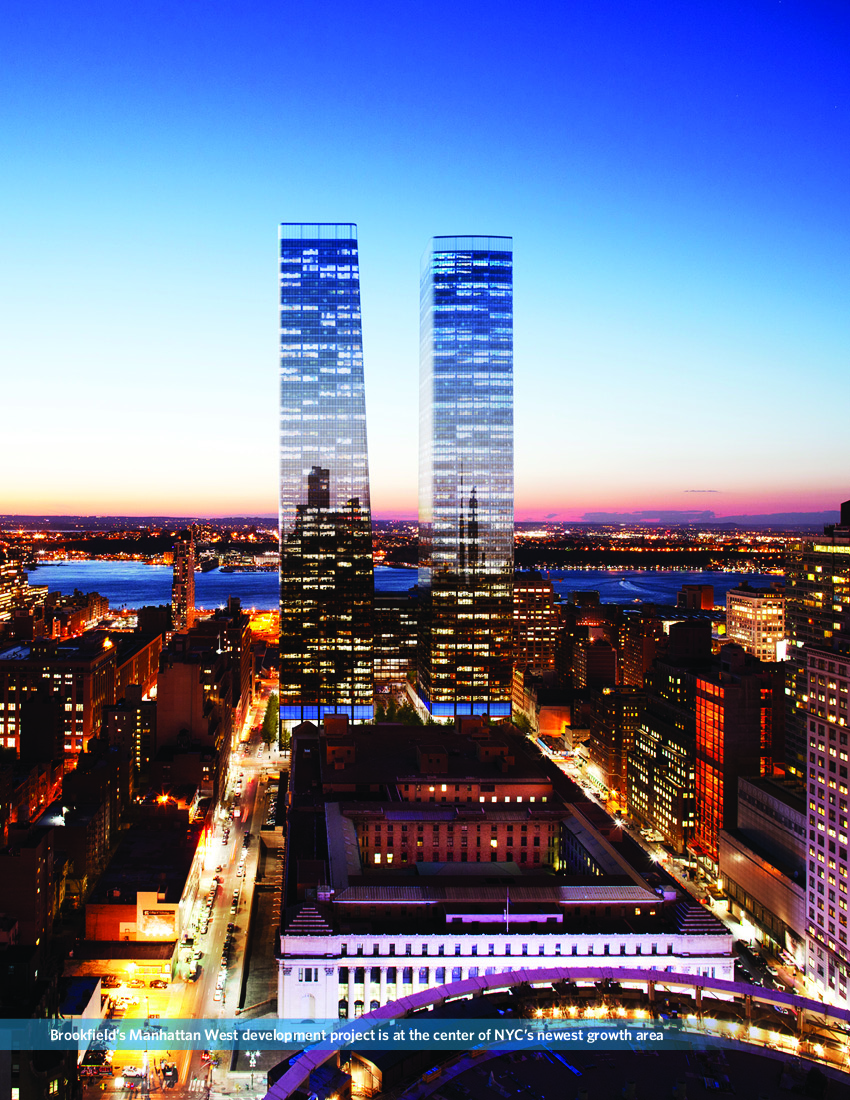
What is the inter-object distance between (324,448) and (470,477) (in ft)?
36.3

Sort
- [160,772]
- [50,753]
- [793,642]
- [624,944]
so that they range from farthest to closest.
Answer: [50,753]
[793,642]
[160,772]
[624,944]

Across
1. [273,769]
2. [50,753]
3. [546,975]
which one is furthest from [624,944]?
[50,753]

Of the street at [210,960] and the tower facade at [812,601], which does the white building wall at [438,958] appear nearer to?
the street at [210,960]

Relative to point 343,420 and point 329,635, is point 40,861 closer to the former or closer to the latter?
point 329,635

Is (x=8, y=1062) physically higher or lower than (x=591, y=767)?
higher

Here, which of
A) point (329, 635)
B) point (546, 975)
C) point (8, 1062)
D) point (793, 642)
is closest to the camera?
point (546, 975)

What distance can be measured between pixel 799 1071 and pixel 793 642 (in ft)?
138

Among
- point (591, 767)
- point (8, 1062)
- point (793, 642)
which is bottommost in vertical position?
point (591, 767)

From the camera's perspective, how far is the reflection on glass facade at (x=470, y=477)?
64.6 meters

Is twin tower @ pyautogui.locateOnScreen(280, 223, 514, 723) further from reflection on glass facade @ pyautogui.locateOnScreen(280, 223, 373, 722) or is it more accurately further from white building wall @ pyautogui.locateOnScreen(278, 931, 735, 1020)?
white building wall @ pyautogui.locateOnScreen(278, 931, 735, 1020)

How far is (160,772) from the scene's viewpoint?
45812mm

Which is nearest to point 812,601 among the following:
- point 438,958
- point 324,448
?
point 438,958

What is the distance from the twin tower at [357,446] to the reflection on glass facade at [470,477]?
0.34 feet

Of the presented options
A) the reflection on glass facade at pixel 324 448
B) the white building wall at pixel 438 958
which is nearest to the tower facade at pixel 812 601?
the white building wall at pixel 438 958
